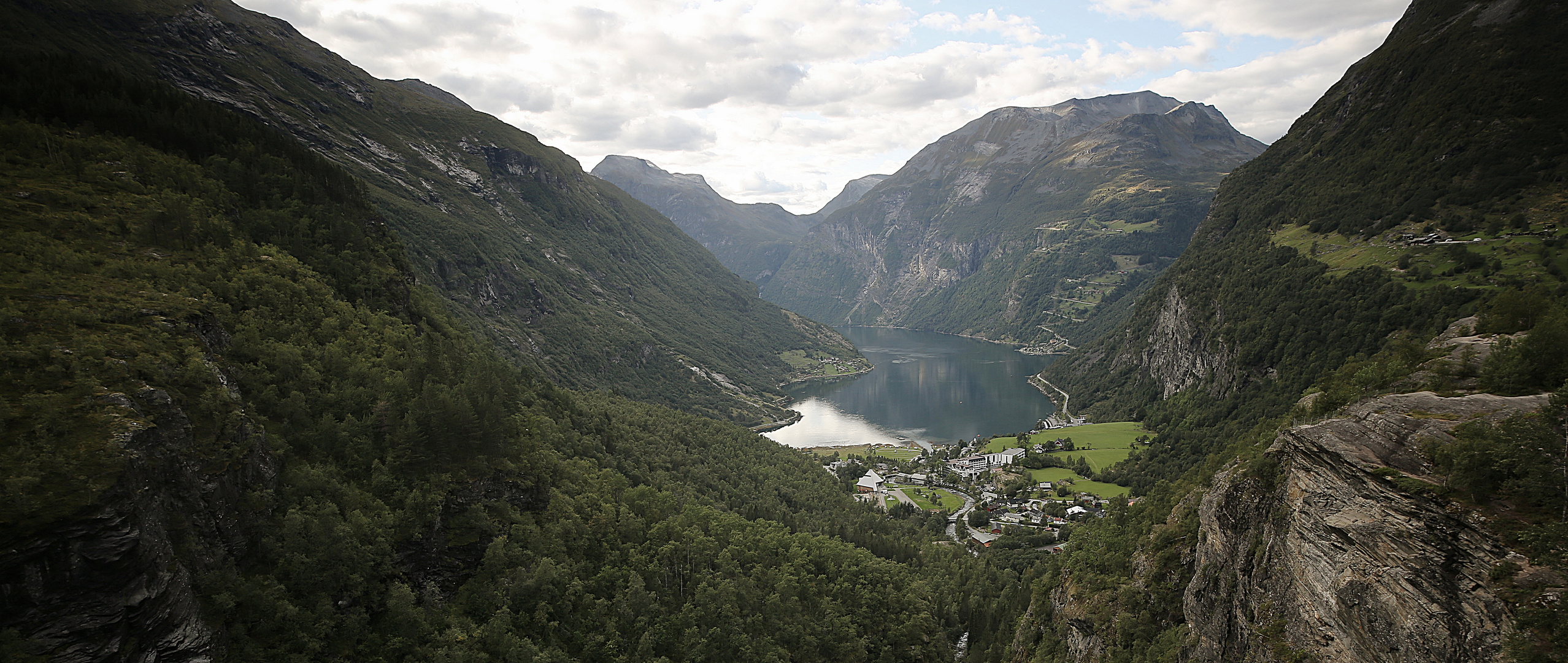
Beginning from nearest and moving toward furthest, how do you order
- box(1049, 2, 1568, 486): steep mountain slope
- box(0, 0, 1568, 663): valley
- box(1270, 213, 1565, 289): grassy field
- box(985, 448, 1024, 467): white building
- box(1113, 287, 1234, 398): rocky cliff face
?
box(0, 0, 1568, 663): valley → box(1270, 213, 1565, 289): grassy field → box(1049, 2, 1568, 486): steep mountain slope → box(1113, 287, 1234, 398): rocky cliff face → box(985, 448, 1024, 467): white building

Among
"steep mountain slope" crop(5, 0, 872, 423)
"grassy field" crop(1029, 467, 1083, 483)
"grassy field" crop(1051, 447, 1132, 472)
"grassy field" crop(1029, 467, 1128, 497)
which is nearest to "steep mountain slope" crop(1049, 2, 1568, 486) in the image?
"grassy field" crop(1029, 467, 1128, 497)

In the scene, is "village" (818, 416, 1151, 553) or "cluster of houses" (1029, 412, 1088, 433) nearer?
"village" (818, 416, 1151, 553)

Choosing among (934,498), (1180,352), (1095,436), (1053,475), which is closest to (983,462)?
(1053,475)

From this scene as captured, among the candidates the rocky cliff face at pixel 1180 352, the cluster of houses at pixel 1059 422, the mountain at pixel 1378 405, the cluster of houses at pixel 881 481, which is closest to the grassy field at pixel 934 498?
the cluster of houses at pixel 881 481

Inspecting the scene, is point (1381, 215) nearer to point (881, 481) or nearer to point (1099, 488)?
point (1099, 488)

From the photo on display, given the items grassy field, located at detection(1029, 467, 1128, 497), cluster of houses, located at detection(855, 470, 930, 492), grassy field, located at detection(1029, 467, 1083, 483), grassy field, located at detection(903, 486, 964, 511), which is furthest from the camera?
cluster of houses, located at detection(855, 470, 930, 492)

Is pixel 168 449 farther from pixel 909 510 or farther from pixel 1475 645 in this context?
pixel 909 510

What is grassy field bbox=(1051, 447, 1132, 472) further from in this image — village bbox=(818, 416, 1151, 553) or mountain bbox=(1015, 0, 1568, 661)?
mountain bbox=(1015, 0, 1568, 661)
